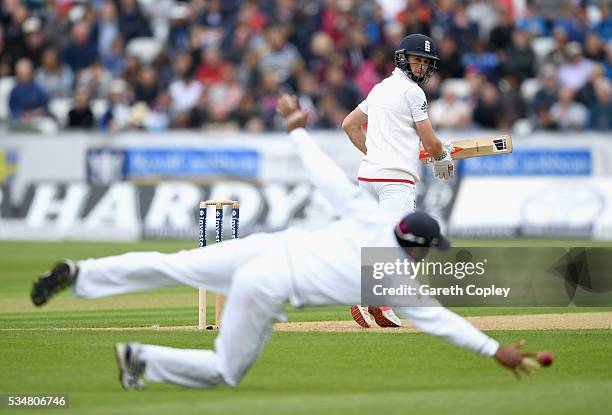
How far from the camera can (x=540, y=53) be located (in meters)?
27.6

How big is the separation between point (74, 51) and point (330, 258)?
19.4 m

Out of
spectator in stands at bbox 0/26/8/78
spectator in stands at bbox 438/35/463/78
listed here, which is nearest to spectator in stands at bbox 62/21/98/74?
spectator in stands at bbox 0/26/8/78

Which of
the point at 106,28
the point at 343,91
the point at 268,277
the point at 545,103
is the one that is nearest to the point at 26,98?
the point at 106,28

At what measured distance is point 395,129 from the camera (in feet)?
38.5

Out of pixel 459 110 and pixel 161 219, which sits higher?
pixel 459 110

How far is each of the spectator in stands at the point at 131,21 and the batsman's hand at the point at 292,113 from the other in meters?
19.5

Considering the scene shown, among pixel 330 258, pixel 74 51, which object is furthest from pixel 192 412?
pixel 74 51

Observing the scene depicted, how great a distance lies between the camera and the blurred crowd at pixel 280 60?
25.5m

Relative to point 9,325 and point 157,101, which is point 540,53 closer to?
point 157,101

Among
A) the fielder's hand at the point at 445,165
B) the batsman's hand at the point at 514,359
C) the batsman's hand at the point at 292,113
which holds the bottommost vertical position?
the batsman's hand at the point at 514,359

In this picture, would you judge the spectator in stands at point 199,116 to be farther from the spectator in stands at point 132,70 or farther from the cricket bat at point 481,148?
the cricket bat at point 481,148

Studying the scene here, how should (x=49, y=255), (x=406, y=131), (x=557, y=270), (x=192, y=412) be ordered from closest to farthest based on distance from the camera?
(x=192, y=412)
(x=406, y=131)
(x=557, y=270)
(x=49, y=255)

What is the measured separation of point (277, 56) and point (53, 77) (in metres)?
4.58

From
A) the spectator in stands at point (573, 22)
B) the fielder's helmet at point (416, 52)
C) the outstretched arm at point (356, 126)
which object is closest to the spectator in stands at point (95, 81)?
the spectator in stands at point (573, 22)
